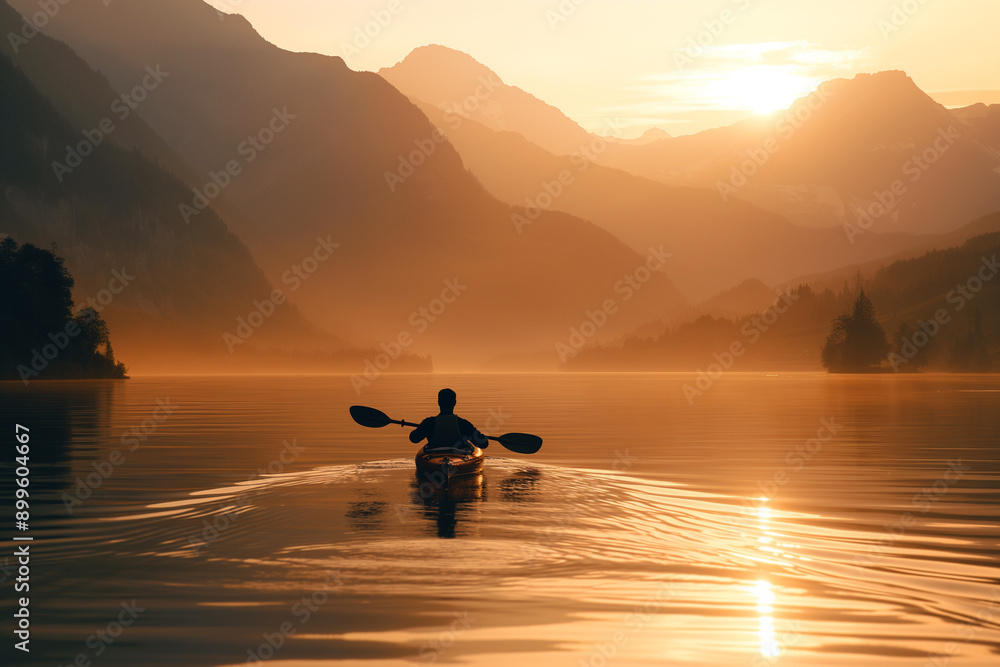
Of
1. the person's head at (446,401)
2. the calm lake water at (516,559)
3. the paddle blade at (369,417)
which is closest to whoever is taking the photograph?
the calm lake water at (516,559)

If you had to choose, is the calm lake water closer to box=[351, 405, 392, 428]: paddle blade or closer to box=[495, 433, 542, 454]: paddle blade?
box=[495, 433, 542, 454]: paddle blade

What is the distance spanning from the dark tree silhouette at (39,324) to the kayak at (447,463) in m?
137

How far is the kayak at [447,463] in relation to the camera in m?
30.8

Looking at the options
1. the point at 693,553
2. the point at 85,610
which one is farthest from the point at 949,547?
the point at 85,610

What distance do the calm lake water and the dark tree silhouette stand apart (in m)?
122

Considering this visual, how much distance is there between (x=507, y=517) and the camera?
2494 centimetres

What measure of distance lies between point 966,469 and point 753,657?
86.9ft

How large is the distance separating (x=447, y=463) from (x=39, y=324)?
142 metres

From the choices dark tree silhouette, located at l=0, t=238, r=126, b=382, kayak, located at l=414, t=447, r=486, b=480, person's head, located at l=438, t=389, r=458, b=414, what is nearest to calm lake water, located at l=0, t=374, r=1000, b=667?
kayak, located at l=414, t=447, r=486, b=480

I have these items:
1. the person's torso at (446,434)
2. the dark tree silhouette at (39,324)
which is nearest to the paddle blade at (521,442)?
the person's torso at (446,434)

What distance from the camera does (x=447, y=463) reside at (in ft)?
101

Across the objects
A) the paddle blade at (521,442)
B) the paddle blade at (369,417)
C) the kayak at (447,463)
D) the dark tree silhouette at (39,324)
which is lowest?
the kayak at (447,463)

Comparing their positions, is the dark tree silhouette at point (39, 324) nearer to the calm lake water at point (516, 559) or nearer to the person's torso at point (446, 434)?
the calm lake water at point (516, 559)

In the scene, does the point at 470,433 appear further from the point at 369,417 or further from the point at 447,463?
the point at 369,417
